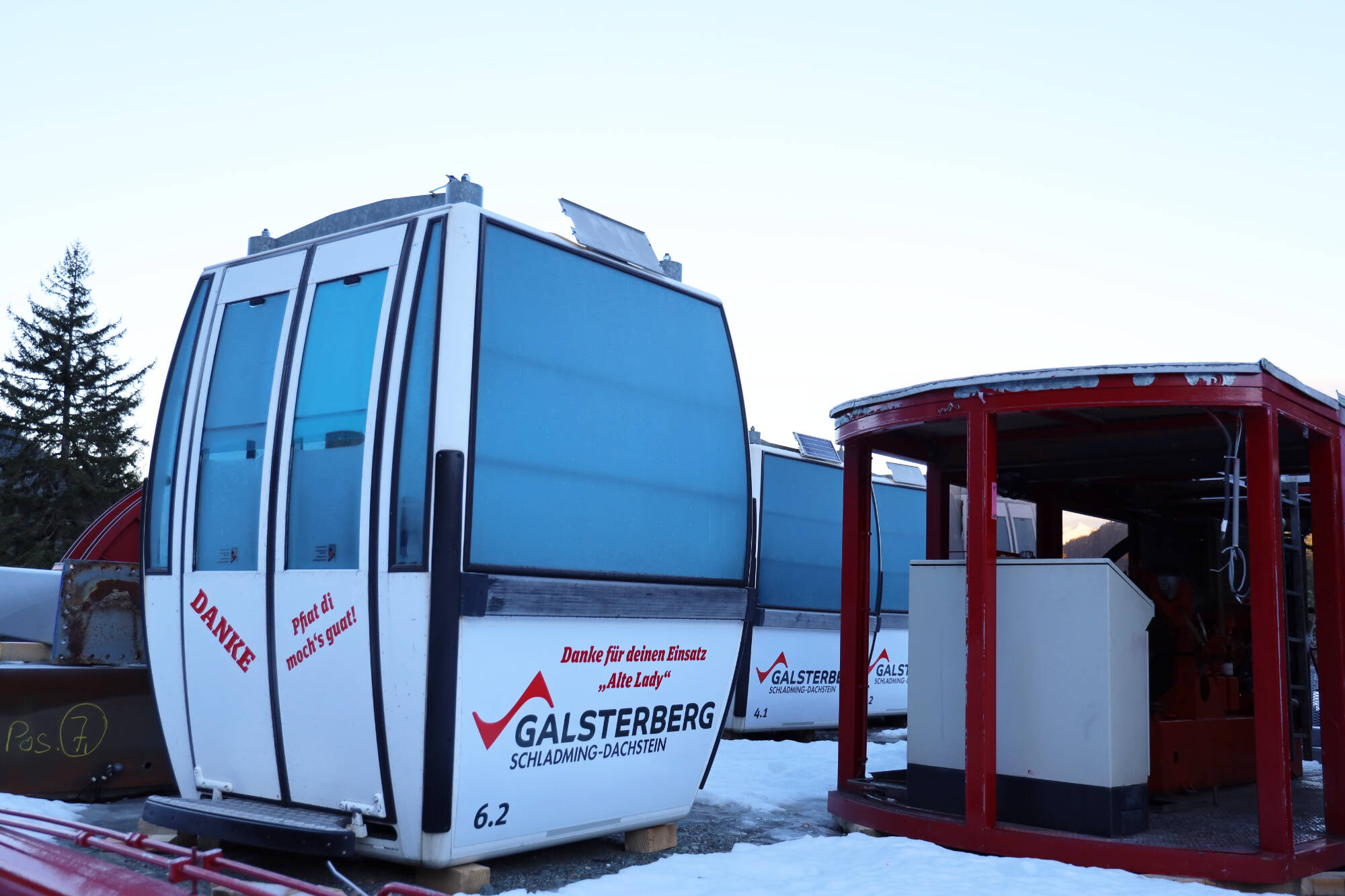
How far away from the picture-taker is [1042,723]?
6.51 m

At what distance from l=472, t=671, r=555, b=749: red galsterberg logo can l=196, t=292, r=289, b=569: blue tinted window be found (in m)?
1.34

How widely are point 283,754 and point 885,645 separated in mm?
9303

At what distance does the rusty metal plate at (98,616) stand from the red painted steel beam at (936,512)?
212 inches

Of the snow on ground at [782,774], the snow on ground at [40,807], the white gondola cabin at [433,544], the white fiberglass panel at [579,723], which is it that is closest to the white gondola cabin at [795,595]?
the snow on ground at [782,774]

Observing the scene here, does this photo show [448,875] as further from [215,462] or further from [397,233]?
[397,233]

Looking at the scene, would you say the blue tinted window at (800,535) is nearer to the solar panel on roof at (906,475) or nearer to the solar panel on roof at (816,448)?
the solar panel on roof at (816,448)

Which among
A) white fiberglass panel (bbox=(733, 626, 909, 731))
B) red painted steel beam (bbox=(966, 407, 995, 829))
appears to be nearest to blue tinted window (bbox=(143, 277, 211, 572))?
red painted steel beam (bbox=(966, 407, 995, 829))

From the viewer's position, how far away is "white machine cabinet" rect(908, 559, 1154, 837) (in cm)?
632

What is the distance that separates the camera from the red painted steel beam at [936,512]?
29.1 feet

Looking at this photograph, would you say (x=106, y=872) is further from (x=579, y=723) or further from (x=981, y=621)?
(x=981, y=621)

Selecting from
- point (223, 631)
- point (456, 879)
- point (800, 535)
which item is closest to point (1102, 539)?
point (800, 535)

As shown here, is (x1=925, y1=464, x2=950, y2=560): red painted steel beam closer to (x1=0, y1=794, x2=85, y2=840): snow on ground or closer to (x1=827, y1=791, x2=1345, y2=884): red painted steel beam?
(x1=827, y1=791, x2=1345, y2=884): red painted steel beam

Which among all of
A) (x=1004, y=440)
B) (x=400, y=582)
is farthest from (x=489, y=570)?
(x=1004, y=440)

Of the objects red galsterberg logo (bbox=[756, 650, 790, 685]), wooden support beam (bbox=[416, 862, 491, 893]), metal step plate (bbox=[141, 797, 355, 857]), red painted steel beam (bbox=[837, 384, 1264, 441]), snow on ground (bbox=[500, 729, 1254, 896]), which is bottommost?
snow on ground (bbox=[500, 729, 1254, 896])
